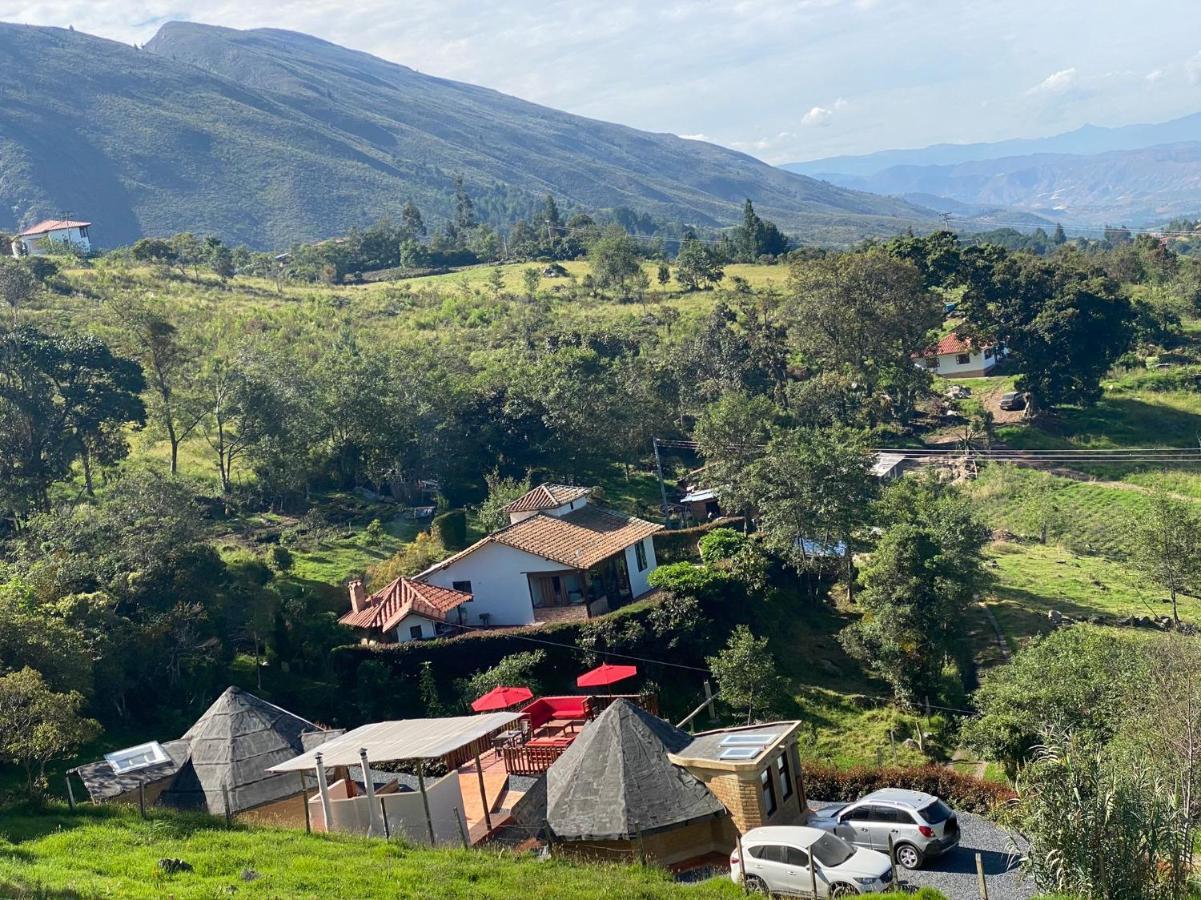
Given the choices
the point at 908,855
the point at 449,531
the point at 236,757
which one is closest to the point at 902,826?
the point at 908,855

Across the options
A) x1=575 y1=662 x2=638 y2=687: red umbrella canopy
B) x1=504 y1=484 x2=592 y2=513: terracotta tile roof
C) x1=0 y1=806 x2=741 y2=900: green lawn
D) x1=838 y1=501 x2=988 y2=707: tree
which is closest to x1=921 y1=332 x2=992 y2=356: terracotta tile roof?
x1=504 y1=484 x2=592 y2=513: terracotta tile roof

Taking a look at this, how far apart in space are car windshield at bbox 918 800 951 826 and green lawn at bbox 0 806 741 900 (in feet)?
12.6

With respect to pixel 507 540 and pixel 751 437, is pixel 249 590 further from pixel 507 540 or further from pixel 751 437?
pixel 751 437

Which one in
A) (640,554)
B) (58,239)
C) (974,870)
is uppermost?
(58,239)

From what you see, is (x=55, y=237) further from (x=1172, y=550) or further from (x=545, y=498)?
(x=1172, y=550)

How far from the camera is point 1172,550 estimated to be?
34000 millimetres

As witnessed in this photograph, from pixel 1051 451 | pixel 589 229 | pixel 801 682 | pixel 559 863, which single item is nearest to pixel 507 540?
pixel 801 682

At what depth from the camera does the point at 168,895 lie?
14.4m

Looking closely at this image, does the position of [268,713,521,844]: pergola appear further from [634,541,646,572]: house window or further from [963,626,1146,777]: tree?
[634,541,646,572]: house window

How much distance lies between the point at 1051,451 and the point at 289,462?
1440 inches

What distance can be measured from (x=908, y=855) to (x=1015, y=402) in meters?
46.6

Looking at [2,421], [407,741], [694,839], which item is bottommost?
[694,839]

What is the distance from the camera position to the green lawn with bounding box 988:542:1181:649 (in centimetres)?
3409

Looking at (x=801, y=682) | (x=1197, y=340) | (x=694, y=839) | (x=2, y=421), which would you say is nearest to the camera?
(x=694, y=839)
